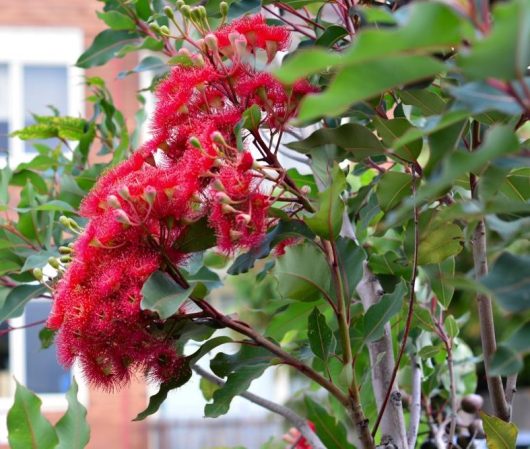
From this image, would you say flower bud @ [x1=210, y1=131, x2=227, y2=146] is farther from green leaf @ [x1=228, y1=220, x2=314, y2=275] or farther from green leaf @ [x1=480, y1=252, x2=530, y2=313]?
green leaf @ [x1=480, y1=252, x2=530, y2=313]

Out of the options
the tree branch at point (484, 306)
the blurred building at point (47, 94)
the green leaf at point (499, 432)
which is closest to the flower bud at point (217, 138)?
the tree branch at point (484, 306)

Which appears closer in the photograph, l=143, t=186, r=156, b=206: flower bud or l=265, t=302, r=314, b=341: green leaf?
l=143, t=186, r=156, b=206: flower bud

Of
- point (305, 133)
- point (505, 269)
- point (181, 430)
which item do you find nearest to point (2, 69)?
point (181, 430)

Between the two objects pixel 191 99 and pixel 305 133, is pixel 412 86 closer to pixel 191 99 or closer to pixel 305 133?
pixel 191 99

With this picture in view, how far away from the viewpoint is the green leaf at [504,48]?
0.37m

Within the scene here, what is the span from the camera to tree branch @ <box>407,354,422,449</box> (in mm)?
855

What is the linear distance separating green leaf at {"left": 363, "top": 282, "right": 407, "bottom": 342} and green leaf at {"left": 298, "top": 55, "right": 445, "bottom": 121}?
35 centimetres

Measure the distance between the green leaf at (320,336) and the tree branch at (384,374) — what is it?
0.19 feet

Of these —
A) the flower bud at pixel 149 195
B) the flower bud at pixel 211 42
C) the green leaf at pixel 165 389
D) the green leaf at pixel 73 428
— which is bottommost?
the green leaf at pixel 73 428

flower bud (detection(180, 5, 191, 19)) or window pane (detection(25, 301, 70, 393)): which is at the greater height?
flower bud (detection(180, 5, 191, 19))

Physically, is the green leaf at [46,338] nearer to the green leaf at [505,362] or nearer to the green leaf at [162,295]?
the green leaf at [162,295]

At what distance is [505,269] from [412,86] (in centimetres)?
23

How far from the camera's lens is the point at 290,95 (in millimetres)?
687

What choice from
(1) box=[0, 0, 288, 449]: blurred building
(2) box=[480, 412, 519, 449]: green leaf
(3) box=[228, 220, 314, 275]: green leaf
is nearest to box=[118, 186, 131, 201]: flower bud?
(3) box=[228, 220, 314, 275]: green leaf
